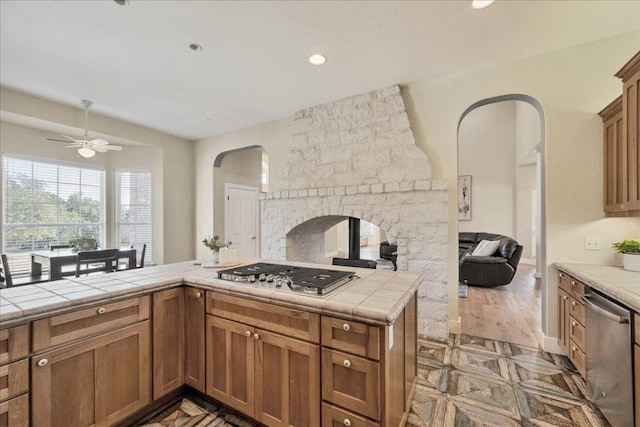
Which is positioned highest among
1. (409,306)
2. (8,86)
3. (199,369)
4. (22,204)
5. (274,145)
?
(8,86)

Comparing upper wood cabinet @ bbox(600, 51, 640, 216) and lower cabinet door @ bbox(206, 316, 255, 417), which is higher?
upper wood cabinet @ bbox(600, 51, 640, 216)

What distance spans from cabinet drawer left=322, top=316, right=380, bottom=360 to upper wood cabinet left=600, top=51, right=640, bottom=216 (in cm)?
220

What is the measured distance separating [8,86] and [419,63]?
187 inches

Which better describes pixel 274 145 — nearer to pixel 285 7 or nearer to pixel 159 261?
pixel 285 7

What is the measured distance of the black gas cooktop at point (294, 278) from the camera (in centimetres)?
158

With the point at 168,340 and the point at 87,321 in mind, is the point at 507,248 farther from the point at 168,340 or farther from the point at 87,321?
the point at 87,321

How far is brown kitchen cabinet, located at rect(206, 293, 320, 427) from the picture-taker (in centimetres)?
147

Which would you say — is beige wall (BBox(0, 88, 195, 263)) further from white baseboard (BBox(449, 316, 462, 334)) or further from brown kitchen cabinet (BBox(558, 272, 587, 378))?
brown kitchen cabinet (BBox(558, 272, 587, 378))

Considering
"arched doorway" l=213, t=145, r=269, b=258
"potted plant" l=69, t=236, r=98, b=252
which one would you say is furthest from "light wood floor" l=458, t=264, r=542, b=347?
"potted plant" l=69, t=236, r=98, b=252

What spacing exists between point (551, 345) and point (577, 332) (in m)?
0.60

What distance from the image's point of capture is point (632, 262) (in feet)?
7.14

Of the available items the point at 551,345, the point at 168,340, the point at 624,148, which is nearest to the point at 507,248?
the point at 551,345

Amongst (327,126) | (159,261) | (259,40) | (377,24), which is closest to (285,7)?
(259,40)

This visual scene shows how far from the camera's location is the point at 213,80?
10.5 ft
